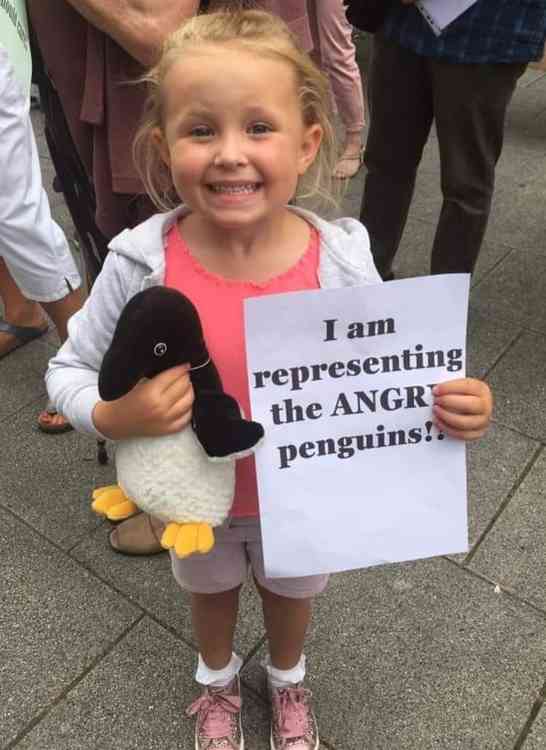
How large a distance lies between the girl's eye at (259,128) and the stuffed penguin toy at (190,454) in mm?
308

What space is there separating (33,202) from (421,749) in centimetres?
196

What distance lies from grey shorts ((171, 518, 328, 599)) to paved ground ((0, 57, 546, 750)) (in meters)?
0.50

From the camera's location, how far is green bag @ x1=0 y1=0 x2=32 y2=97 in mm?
1875

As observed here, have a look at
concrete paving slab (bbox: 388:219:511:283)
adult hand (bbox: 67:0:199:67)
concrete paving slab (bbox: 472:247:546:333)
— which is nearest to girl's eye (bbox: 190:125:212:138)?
adult hand (bbox: 67:0:199:67)

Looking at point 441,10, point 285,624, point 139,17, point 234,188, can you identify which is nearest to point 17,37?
point 139,17

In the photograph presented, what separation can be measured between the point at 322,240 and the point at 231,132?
0.95 feet

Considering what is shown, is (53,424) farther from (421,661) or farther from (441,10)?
(441,10)

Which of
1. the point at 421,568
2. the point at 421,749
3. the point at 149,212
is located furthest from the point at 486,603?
the point at 149,212

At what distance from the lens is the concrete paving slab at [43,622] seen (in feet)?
5.99

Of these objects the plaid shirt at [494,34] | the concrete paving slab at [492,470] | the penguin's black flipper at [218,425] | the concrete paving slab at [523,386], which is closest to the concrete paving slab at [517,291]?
the concrete paving slab at [523,386]

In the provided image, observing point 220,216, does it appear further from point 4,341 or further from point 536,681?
point 4,341

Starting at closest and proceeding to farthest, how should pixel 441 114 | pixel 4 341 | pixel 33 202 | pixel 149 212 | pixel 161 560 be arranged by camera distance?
1. pixel 149 212
2. pixel 161 560
3. pixel 33 202
4. pixel 441 114
5. pixel 4 341

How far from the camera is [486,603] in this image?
2.02 meters

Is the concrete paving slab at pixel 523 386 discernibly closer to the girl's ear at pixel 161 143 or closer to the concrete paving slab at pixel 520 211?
the concrete paving slab at pixel 520 211
